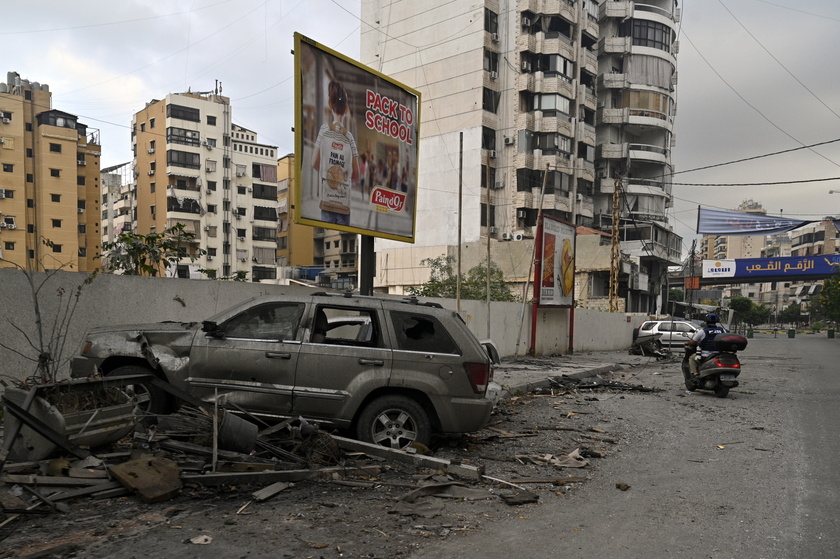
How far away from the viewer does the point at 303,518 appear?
188 inches

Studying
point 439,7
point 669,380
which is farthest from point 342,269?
point 669,380

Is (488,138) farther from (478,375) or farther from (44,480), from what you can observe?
(44,480)

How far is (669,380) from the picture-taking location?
17.2 meters

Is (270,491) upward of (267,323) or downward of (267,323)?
downward

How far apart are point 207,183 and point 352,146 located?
205 ft

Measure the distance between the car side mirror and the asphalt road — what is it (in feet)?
12.2

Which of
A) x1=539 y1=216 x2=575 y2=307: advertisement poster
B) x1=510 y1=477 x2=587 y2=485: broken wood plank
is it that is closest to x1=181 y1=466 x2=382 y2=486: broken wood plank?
x1=510 y1=477 x2=587 y2=485: broken wood plank

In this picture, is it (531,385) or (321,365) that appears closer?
(321,365)

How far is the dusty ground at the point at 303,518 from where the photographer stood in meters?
4.11

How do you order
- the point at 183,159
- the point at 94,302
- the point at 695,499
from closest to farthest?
the point at 695,499
the point at 94,302
the point at 183,159

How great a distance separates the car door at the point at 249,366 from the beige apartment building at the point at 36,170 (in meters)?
58.7

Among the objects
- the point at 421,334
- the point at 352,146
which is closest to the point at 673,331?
the point at 352,146

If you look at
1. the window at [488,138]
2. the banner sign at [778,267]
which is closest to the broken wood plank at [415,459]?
the window at [488,138]

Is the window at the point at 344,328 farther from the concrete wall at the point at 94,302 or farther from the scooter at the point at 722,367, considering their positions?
the scooter at the point at 722,367
